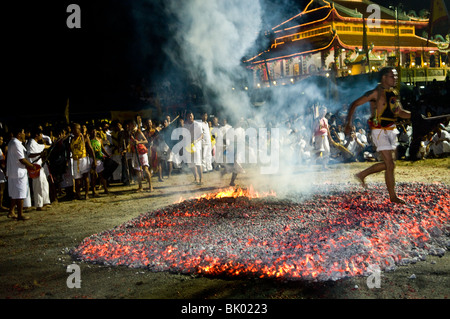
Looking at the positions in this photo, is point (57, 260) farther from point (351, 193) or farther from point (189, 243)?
point (351, 193)

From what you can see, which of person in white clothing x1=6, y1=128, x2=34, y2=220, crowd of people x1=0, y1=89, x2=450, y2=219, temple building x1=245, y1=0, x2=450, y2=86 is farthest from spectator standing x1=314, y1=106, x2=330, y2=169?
temple building x1=245, y1=0, x2=450, y2=86

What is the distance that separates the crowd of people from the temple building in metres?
16.3

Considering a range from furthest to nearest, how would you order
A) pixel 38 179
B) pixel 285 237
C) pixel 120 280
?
pixel 38 179, pixel 285 237, pixel 120 280

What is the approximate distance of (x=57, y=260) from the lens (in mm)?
5168

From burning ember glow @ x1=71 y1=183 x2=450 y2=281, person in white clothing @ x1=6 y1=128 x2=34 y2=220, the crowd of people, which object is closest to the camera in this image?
burning ember glow @ x1=71 y1=183 x2=450 y2=281

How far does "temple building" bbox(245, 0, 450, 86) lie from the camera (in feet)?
102

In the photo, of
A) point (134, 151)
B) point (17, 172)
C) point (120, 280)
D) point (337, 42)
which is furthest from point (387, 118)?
point (337, 42)

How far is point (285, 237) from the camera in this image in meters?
5.11

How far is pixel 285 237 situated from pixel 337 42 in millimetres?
27725

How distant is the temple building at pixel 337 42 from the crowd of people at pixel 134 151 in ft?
53.6

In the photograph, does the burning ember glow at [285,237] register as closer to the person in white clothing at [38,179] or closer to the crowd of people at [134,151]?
the crowd of people at [134,151]

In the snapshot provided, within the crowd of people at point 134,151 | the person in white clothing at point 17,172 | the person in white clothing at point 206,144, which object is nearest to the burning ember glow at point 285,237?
the crowd of people at point 134,151

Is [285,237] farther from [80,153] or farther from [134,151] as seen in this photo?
[134,151]

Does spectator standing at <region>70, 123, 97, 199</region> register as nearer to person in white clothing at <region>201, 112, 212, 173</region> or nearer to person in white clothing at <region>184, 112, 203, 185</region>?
person in white clothing at <region>184, 112, 203, 185</region>
